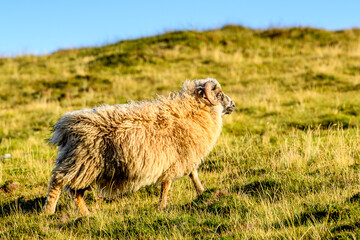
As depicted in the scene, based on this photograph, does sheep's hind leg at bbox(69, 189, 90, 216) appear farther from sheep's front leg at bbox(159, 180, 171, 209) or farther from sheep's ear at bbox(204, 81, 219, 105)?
sheep's ear at bbox(204, 81, 219, 105)

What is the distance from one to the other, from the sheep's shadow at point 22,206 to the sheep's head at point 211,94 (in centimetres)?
332

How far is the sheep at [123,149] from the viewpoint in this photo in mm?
5703

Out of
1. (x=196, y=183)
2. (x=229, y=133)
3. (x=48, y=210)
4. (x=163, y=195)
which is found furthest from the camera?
(x=229, y=133)

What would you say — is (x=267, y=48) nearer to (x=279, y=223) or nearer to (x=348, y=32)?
(x=348, y=32)

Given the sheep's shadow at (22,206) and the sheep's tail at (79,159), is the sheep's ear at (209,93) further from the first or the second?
the sheep's shadow at (22,206)

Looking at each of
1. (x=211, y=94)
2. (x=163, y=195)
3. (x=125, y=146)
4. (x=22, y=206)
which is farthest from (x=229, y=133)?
(x=22, y=206)

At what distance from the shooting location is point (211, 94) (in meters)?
6.80

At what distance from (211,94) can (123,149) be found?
2.00 meters

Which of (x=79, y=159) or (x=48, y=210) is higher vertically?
(x=79, y=159)

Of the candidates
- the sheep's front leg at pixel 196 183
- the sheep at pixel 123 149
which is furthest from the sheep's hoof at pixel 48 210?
the sheep's front leg at pixel 196 183

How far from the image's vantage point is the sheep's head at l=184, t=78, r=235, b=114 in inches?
265

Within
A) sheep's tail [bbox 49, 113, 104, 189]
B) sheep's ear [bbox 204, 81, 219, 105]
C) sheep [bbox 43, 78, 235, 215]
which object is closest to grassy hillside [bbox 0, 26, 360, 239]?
sheep [bbox 43, 78, 235, 215]

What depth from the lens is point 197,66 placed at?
2361 centimetres

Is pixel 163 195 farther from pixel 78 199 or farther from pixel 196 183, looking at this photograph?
pixel 78 199
